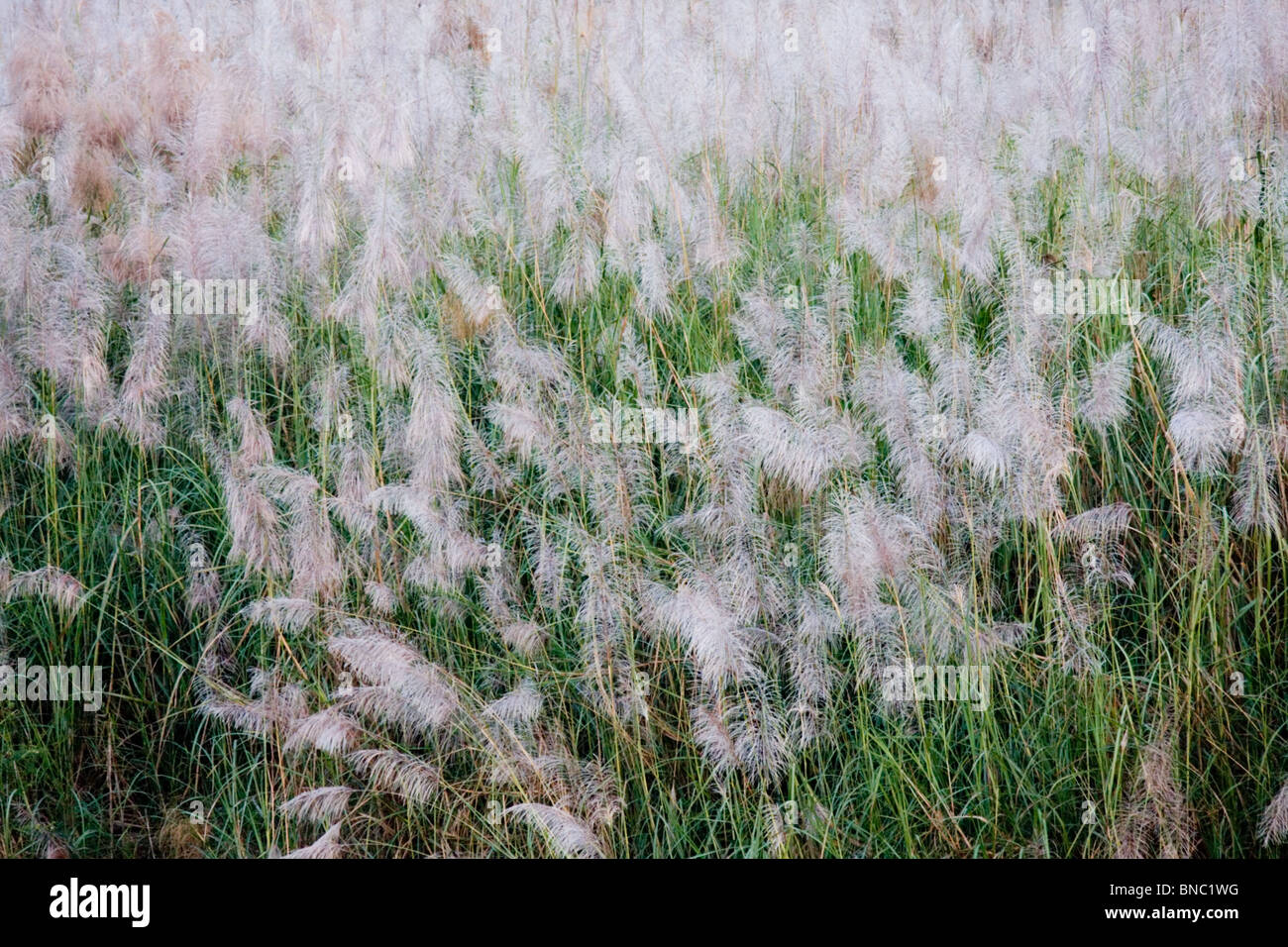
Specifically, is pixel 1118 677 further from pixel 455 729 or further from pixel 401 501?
pixel 401 501

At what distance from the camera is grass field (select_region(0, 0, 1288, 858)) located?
190cm

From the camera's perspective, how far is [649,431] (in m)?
2.04

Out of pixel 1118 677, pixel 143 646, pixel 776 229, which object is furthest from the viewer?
pixel 776 229

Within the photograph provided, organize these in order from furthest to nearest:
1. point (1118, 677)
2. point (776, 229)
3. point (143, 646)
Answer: point (776, 229), point (143, 646), point (1118, 677)

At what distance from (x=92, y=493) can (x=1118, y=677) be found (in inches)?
87.5

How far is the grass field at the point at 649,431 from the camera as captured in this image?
1902mm

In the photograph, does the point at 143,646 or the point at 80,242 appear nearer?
the point at 143,646

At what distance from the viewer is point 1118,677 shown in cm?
190
